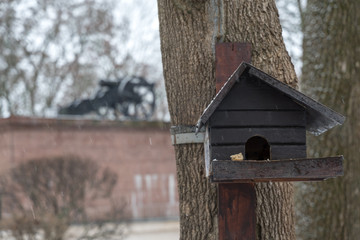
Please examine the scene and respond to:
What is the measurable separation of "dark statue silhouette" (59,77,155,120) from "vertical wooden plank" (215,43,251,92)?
597 inches

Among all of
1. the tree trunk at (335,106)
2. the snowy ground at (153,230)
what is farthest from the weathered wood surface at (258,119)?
the snowy ground at (153,230)

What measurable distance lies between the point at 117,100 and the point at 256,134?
16.2m

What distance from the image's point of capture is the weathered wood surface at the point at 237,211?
2943mm

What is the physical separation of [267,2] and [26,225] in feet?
22.5

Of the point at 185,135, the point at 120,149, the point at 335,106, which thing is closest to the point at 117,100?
the point at 120,149

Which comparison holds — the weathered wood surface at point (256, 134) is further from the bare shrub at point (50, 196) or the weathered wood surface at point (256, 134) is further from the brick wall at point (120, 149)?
the brick wall at point (120, 149)

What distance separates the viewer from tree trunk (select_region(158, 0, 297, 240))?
3.22 meters

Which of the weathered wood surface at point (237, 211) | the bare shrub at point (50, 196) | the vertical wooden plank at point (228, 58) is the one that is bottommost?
the bare shrub at point (50, 196)

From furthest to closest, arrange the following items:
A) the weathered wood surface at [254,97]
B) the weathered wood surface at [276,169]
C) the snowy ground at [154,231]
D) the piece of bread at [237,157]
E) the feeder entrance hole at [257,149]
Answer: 1. the snowy ground at [154,231]
2. the feeder entrance hole at [257,149]
3. the weathered wood surface at [254,97]
4. the piece of bread at [237,157]
5. the weathered wood surface at [276,169]

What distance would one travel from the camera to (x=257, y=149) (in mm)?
3102

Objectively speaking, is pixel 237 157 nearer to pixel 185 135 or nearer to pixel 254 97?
pixel 254 97

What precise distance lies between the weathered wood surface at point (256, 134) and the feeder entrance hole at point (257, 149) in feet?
0.94

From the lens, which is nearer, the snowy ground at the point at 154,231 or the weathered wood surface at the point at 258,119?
the weathered wood surface at the point at 258,119

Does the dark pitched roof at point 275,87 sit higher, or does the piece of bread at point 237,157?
the dark pitched roof at point 275,87
